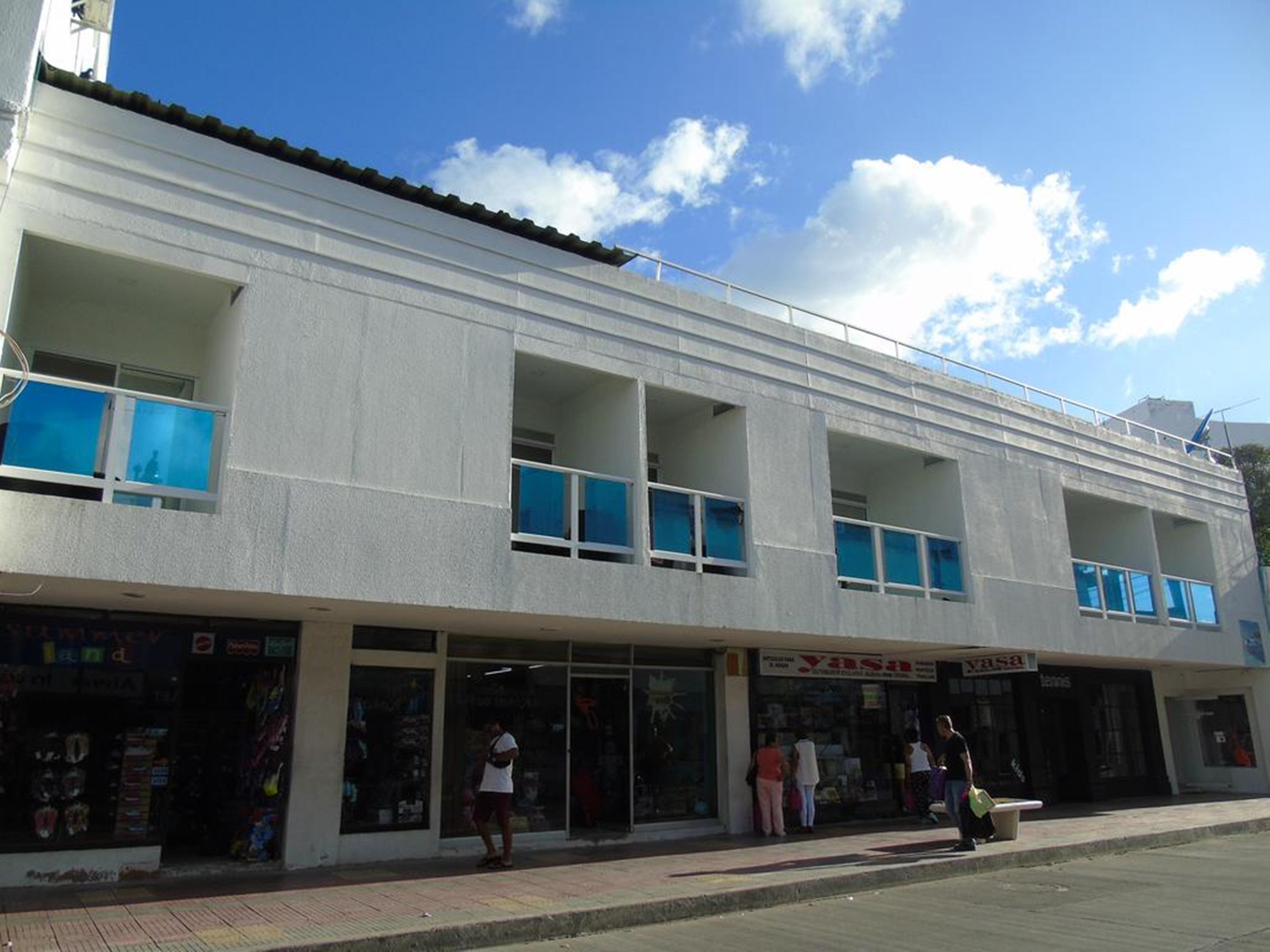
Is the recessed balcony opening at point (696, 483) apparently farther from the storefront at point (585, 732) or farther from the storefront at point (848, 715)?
the storefront at point (848, 715)

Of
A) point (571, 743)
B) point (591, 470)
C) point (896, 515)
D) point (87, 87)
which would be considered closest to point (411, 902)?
point (571, 743)

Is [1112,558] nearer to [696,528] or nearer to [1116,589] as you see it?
[1116,589]

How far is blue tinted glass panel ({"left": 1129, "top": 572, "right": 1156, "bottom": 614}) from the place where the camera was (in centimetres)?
1859

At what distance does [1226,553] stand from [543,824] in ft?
55.7

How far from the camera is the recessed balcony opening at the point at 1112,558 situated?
17.7 metres

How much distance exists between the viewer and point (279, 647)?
11.0m

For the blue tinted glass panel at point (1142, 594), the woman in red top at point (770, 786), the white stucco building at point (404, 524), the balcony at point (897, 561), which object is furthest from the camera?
the blue tinted glass panel at point (1142, 594)

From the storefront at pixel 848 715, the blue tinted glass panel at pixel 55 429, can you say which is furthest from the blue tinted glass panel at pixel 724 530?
the blue tinted glass panel at pixel 55 429

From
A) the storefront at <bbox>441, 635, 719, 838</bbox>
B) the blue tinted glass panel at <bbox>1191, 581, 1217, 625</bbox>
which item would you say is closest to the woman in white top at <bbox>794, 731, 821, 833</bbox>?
the storefront at <bbox>441, 635, 719, 838</bbox>

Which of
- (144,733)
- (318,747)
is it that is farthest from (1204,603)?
(144,733)

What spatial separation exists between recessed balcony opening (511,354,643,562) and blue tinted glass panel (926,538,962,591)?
5639 mm

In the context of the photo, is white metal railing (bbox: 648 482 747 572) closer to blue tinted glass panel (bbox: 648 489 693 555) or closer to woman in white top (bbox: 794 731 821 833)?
blue tinted glass panel (bbox: 648 489 693 555)

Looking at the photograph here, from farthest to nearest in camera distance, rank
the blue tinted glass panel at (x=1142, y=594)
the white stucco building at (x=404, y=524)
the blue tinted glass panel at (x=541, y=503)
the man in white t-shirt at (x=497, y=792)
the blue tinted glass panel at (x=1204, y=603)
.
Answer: the blue tinted glass panel at (x=1204, y=603) < the blue tinted glass panel at (x=1142, y=594) < the blue tinted glass panel at (x=541, y=503) < the man in white t-shirt at (x=497, y=792) < the white stucco building at (x=404, y=524)

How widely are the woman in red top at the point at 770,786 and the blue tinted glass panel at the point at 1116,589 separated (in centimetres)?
797
